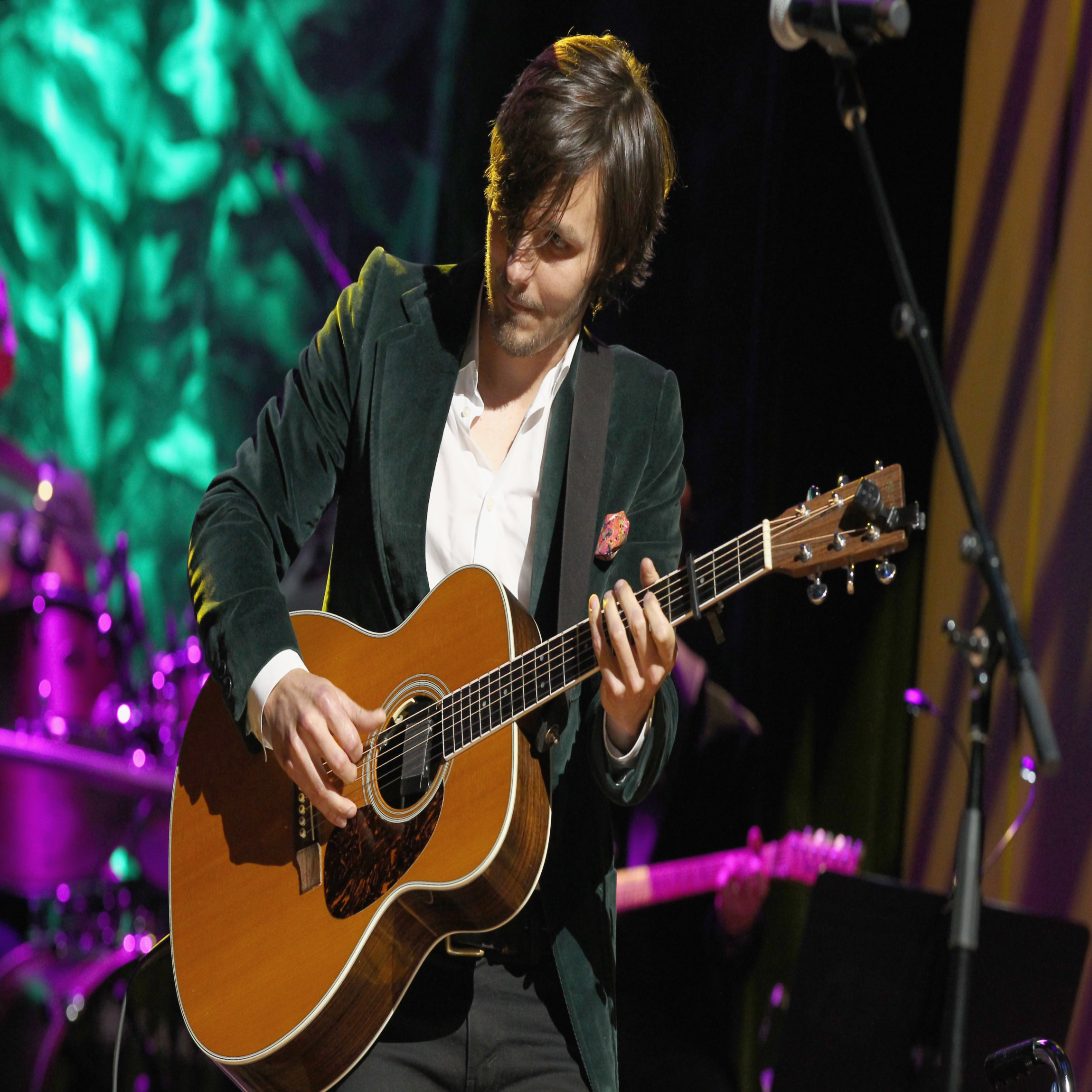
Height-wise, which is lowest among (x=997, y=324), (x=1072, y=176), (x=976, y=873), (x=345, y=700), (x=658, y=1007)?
(x=658, y=1007)

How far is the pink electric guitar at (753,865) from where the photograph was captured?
3893 mm

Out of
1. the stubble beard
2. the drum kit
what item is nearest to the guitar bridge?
the stubble beard

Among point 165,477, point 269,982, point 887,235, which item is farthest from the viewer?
point 165,477

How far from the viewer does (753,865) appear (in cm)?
395

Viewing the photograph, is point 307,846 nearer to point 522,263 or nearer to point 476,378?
point 476,378

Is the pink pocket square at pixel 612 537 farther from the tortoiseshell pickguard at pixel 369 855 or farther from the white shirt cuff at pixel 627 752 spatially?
the tortoiseshell pickguard at pixel 369 855

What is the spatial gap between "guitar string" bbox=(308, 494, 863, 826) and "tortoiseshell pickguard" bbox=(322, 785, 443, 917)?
0.11 m

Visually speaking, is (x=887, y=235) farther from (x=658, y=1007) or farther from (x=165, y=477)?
(x=165, y=477)

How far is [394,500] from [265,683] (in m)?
0.35

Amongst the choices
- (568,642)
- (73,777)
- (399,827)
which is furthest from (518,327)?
(73,777)

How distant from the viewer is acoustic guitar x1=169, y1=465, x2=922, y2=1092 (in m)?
1.66

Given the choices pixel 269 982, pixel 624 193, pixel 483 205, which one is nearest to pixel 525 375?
pixel 624 193

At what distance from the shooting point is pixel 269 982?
1792 millimetres

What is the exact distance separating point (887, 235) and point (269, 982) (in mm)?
1382
